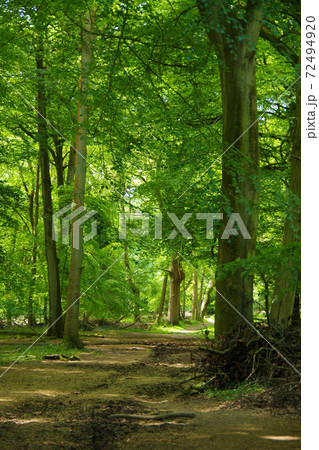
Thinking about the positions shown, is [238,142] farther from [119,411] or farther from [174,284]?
[174,284]

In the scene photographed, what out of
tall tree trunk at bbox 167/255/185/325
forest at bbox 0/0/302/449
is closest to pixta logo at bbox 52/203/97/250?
forest at bbox 0/0/302/449

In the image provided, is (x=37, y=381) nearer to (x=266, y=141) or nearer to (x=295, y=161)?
(x=295, y=161)

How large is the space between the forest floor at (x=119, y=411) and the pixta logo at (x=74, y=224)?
4.44m

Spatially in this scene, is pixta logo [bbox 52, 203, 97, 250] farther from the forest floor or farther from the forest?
the forest floor

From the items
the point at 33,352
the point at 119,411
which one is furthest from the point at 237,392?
the point at 33,352

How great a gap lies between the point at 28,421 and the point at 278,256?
3777 millimetres

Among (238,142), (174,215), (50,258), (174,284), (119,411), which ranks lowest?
(119,411)

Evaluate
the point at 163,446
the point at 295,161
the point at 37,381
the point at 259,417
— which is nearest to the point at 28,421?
the point at 163,446

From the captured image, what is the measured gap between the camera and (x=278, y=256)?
4371 mm

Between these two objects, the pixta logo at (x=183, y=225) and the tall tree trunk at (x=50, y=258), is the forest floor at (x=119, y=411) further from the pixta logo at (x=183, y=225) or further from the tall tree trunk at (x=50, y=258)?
the tall tree trunk at (x=50, y=258)

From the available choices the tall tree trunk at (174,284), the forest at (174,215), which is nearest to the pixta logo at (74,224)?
the forest at (174,215)

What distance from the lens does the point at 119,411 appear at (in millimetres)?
6180

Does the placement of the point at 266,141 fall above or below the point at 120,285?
above

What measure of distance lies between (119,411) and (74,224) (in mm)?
8837
